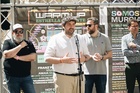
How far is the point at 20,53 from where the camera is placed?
610 cm

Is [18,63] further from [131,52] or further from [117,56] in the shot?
[117,56]

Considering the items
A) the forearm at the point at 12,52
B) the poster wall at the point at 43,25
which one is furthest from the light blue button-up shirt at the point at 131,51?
the forearm at the point at 12,52

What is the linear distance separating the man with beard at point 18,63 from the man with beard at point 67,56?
1.89 ft

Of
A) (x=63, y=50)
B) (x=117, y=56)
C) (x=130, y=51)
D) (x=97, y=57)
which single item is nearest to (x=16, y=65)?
(x=63, y=50)

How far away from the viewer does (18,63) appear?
238 inches

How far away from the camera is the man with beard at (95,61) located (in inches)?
256

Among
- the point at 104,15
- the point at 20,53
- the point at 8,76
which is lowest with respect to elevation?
the point at 8,76

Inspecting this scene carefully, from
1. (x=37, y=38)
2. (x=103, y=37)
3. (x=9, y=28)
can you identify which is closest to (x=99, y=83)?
(x=103, y=37)

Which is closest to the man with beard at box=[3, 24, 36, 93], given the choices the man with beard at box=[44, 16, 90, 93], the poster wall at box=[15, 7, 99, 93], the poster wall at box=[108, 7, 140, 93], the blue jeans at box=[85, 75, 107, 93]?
the man with beard at box=[44, 16, 90, 93]

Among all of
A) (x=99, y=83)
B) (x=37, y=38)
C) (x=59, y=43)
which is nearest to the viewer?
(x=59, y=43)

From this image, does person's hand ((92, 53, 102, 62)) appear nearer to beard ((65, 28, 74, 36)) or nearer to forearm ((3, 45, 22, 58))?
beard ((65, 28, 74, 36))

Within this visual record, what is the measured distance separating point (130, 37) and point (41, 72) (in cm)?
201

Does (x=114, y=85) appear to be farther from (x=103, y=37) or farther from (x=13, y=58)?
(x=13, y=58)

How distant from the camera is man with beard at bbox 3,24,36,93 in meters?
6.02
